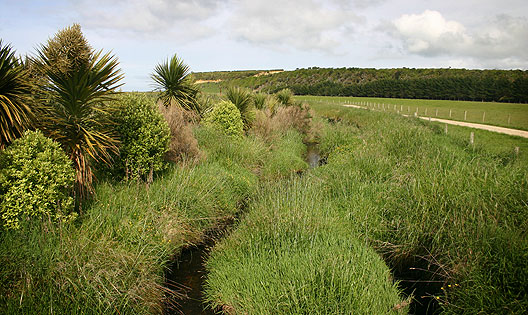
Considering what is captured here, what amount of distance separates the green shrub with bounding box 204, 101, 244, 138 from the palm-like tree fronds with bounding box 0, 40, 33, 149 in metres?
7.70

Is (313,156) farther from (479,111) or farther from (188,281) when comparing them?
(479,111)

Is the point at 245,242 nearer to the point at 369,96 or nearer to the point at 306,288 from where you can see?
the point at 306,288

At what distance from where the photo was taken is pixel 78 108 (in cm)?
589

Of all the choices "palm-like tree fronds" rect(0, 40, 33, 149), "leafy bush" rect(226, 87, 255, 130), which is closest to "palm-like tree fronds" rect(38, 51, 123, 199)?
"palm-like tree fronds" rect(0, 40, 33, 149)

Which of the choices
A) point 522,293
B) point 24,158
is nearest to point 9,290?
point 24,158

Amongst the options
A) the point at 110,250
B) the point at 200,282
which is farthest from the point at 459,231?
the point at 110,250

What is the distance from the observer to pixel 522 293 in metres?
3.91

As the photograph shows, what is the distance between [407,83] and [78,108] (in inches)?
2802

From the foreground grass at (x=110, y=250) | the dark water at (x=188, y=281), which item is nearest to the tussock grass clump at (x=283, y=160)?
A: the foreground grass at (x=110, y=250)

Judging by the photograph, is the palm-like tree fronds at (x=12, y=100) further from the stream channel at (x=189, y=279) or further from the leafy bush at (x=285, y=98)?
the leafy bush at (x=285, y=98)

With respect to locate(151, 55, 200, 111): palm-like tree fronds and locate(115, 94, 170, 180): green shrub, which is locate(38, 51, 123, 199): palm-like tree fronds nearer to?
locate(115, 94, 170, 180): green shrub

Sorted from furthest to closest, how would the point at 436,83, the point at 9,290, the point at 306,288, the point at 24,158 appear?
1. the point at 436,83
2. the point at 24,158
3. the point at 306,288
4. the point at 9,290

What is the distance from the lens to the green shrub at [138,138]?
7.42 meters

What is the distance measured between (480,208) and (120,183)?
22.6 ft
